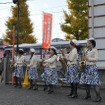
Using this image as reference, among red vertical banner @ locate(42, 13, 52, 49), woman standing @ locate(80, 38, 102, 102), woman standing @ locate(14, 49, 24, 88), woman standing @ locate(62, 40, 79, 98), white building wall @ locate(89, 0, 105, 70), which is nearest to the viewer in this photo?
woman standing @ locate(80, 38, 102, 102)

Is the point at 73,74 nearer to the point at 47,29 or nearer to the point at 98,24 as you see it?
the point at 98,24

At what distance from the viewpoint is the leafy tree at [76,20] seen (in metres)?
34.1

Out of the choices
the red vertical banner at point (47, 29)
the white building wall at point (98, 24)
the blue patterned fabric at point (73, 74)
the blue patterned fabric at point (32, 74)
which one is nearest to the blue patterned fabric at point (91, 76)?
the blue patterned fabric at point (73, 74)

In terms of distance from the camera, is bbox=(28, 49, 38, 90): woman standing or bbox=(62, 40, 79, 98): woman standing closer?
bbox=(62, 40, 79, 98): woman standing

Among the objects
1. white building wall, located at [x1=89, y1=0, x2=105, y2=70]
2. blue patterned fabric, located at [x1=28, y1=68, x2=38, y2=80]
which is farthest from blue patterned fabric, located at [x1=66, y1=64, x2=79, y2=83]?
blue patterned fabric, located at [x1=28, y1=68, x2=38, y2=80]

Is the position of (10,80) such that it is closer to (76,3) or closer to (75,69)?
(75,69)

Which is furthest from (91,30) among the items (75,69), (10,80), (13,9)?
(13,9)

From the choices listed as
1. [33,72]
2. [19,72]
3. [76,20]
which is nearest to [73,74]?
[33,72]

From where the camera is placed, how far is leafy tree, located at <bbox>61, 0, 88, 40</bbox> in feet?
112

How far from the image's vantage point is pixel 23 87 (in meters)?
13.2

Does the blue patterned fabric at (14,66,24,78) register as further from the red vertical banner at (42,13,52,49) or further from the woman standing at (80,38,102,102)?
the woman standing at (80,38,102,102)

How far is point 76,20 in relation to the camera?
3416 cm

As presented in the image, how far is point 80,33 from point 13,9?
474 inches

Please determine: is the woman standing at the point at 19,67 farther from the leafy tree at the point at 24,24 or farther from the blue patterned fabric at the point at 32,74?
the leafy tree at the point at 24,24
